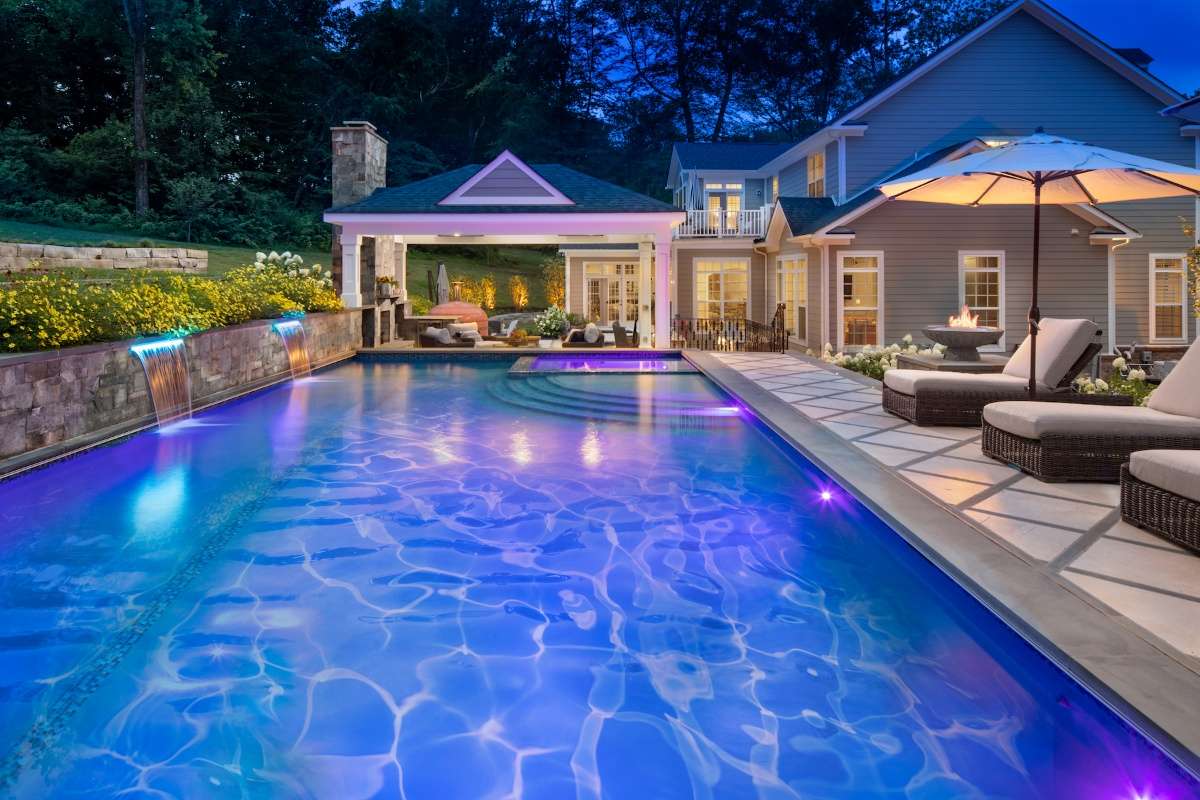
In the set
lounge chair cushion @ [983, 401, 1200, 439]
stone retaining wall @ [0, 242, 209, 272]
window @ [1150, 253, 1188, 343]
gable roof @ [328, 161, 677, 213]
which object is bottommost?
lounge chair cushion @ [983, 401, 1200, 439]

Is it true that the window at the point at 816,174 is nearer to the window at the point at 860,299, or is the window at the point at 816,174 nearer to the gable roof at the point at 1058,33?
the gable roof at the point at 1058,33

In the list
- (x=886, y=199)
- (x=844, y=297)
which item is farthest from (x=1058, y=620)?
(x=844, y=297)

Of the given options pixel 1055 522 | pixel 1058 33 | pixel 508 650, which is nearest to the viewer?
pixel 508 650

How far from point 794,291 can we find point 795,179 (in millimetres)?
4452

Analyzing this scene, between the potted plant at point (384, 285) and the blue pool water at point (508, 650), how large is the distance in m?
14.3

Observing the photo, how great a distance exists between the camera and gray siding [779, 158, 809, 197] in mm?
24419

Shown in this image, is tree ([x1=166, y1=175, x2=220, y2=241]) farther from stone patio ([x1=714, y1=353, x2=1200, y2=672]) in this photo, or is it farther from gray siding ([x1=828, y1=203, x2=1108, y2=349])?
stone patio ([x1=714, y1=353, x2=1200, y2=672])

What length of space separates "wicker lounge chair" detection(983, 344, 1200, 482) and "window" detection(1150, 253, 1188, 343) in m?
14.9

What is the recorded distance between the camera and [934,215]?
1912 centimetres

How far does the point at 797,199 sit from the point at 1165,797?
20594 millimetres

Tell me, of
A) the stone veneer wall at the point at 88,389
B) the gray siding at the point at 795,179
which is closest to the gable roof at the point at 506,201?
the gray siding at the point at 795,179

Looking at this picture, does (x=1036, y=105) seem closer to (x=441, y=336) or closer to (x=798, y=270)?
(x=798, y=270)

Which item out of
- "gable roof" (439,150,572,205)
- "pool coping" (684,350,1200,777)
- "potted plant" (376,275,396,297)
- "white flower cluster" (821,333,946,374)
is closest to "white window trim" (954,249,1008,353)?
"white flower cluster" (821,333,946,374)

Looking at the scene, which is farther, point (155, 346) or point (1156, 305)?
point (1156, 305)
